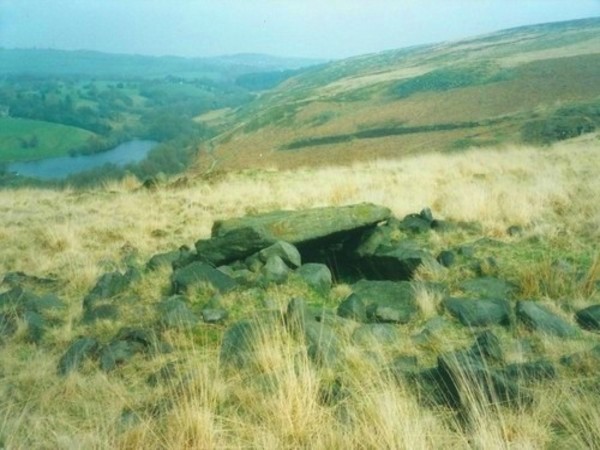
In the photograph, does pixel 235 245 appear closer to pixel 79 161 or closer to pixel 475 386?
pixel 475 386

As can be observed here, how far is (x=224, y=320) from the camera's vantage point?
20.6 ft

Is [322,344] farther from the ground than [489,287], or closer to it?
farther from the ground

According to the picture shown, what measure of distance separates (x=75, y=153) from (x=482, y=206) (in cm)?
9408

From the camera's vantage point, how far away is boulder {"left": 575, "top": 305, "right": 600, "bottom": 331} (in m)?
5.38

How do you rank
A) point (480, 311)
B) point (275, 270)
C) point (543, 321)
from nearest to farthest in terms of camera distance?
point (543, 321) → point (480, 311) → point (275, 270)

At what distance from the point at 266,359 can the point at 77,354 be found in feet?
7.19

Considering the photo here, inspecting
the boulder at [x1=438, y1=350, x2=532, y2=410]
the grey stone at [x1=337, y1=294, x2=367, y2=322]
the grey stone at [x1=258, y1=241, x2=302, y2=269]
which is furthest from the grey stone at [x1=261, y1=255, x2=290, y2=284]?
the boulder at [x1=438, y1=350, x2=532, y2=410]

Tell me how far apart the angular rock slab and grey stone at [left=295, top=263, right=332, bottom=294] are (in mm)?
794

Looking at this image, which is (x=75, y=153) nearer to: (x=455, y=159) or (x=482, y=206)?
(x=455, y=159)

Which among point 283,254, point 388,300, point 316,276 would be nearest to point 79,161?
point 283,254

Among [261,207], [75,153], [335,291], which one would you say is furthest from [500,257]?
[75,153]

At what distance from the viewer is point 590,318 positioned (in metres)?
5.46

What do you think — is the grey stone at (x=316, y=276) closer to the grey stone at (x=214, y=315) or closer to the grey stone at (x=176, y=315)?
the grey stone at (x=214, y=315)

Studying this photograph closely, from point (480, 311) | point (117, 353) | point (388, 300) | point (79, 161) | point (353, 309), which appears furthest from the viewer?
point (79, 161)
